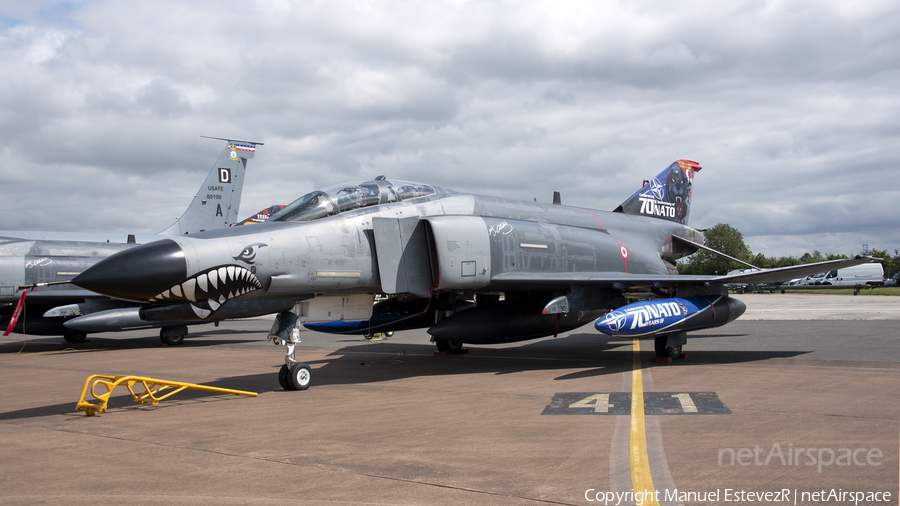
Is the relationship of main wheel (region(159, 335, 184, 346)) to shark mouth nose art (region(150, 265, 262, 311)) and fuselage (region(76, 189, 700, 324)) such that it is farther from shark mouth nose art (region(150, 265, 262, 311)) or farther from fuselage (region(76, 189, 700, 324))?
shark mouth nose art (region(150, 265, 262, 311))

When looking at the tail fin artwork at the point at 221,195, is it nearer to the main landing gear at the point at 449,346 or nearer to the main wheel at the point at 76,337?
the main wheel at the point at 76,337

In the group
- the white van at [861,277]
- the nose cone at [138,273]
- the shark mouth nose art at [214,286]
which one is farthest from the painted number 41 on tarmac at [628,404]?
the white van at [861,277]

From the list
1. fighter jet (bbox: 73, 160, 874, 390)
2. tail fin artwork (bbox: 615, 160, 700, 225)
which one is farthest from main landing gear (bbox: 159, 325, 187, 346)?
tail fin artwork (bbox: 615, 160, 700, 225)

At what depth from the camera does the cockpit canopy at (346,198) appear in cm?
892

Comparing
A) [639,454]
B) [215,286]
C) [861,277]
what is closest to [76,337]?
[215,286]

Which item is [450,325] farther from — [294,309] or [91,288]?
[91,288]

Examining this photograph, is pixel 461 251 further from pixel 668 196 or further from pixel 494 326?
pixel 668 196

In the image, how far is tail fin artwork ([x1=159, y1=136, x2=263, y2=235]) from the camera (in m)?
23.6

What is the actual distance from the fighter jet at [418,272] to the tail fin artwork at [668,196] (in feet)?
6.56

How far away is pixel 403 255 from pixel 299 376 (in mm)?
2367

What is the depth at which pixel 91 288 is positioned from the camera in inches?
270

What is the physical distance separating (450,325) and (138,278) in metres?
5.78

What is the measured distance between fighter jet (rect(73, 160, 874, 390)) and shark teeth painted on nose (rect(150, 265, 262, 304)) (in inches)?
0.6

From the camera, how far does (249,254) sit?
311 inches
